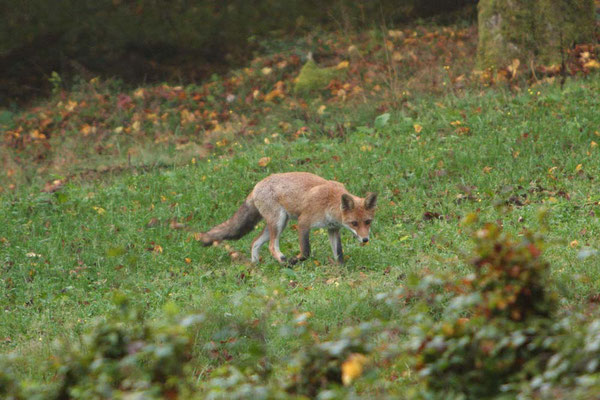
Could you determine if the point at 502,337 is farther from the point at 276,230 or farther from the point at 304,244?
the point at 276,230

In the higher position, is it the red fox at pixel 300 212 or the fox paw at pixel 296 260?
the red fox at pixel 300 212

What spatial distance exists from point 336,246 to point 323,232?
1.55m

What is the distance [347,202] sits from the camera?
29.5 ft

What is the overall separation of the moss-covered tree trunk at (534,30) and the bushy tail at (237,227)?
25.8 ft

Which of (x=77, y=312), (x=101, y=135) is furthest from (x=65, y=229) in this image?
(x=101, y=135)

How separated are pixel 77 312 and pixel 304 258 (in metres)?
2.96

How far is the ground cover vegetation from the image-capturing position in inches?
142

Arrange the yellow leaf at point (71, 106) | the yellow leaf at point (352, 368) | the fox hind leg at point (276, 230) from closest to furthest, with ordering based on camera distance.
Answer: the yellow leaf at point (352, 368) → the fox hind leg at point (276, 230) → the yellow leaf at point (71, 106)

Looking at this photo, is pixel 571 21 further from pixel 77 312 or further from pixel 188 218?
pixel 77 312

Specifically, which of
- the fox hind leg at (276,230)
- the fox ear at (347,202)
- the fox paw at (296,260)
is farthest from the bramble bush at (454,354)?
the fox hind leg at (276,230)

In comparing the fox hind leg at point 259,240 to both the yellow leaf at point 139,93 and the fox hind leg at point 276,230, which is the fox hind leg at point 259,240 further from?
the yellow leaf at point 139,93

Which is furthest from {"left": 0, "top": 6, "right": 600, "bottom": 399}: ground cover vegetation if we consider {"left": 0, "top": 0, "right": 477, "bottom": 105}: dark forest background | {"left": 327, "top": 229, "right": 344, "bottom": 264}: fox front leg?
{"left": 0, "top": 0, "right": 477, "bottom": 105}: dark forest background

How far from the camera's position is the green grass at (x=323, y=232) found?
769cm

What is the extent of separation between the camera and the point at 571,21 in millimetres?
15227
